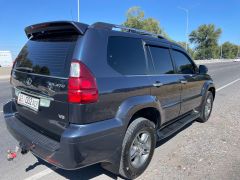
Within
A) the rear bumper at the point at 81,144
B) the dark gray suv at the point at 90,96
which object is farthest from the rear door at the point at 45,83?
the rear bumper at the point at 81,144

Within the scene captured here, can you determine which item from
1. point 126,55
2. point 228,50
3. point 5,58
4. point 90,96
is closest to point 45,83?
point 90,96

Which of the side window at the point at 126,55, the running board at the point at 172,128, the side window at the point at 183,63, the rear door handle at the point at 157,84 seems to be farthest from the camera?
A: the side window at the point at 183,63

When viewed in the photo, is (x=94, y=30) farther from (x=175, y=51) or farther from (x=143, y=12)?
(x=143, y=12)

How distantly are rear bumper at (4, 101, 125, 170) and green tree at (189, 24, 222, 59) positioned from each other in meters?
103

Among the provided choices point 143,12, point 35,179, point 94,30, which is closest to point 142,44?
point 94,30

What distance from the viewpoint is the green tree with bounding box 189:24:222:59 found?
328 feet

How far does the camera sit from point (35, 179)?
11.4 feet

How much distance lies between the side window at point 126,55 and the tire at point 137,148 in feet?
2.33

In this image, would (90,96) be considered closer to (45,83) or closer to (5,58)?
(45,83)

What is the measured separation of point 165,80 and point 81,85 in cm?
180

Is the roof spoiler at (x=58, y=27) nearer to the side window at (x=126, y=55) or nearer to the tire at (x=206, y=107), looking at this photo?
the side window at (x=126, y=55)

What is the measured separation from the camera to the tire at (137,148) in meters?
3.30

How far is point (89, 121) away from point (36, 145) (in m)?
0.79

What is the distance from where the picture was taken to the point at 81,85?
9.25ft
